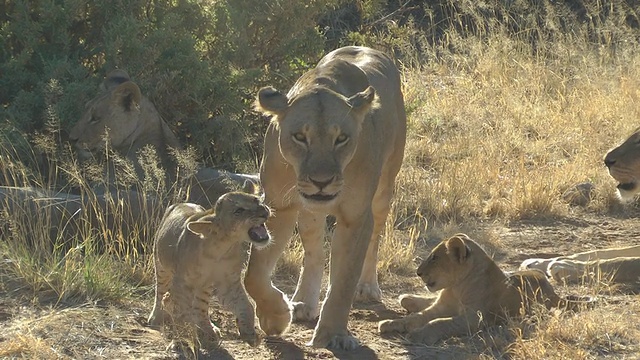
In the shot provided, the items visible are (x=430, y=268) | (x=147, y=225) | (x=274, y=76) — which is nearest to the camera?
(x=430, y=268)

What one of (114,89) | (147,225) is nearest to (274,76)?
(114,89)

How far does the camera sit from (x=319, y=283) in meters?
6.80

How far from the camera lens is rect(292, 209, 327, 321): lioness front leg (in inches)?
265

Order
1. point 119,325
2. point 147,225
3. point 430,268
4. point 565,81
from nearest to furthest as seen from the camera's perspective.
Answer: point 119,325, point 430,268, point 147,225, point 565,81

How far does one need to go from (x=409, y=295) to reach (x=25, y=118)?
125 inches

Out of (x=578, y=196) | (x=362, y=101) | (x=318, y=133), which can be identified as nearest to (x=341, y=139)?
(x=318, y=133)

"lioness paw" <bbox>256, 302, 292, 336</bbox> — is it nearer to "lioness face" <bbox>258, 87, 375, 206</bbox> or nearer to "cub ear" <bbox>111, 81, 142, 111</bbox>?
"lioness face" <bbox>258, 87, 375, 206</bbox>

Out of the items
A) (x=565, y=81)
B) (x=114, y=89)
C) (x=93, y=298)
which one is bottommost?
(x=565, y=81)

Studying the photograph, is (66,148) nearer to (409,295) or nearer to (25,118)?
(25,118)

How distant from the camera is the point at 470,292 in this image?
21.4 feet

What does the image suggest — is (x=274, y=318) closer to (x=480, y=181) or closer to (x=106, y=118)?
(x=106, y=118)

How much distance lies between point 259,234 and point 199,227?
30 centimetres

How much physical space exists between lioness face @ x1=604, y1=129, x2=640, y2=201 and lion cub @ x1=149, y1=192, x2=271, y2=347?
11.0 ft

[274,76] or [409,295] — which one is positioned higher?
[274,76]
